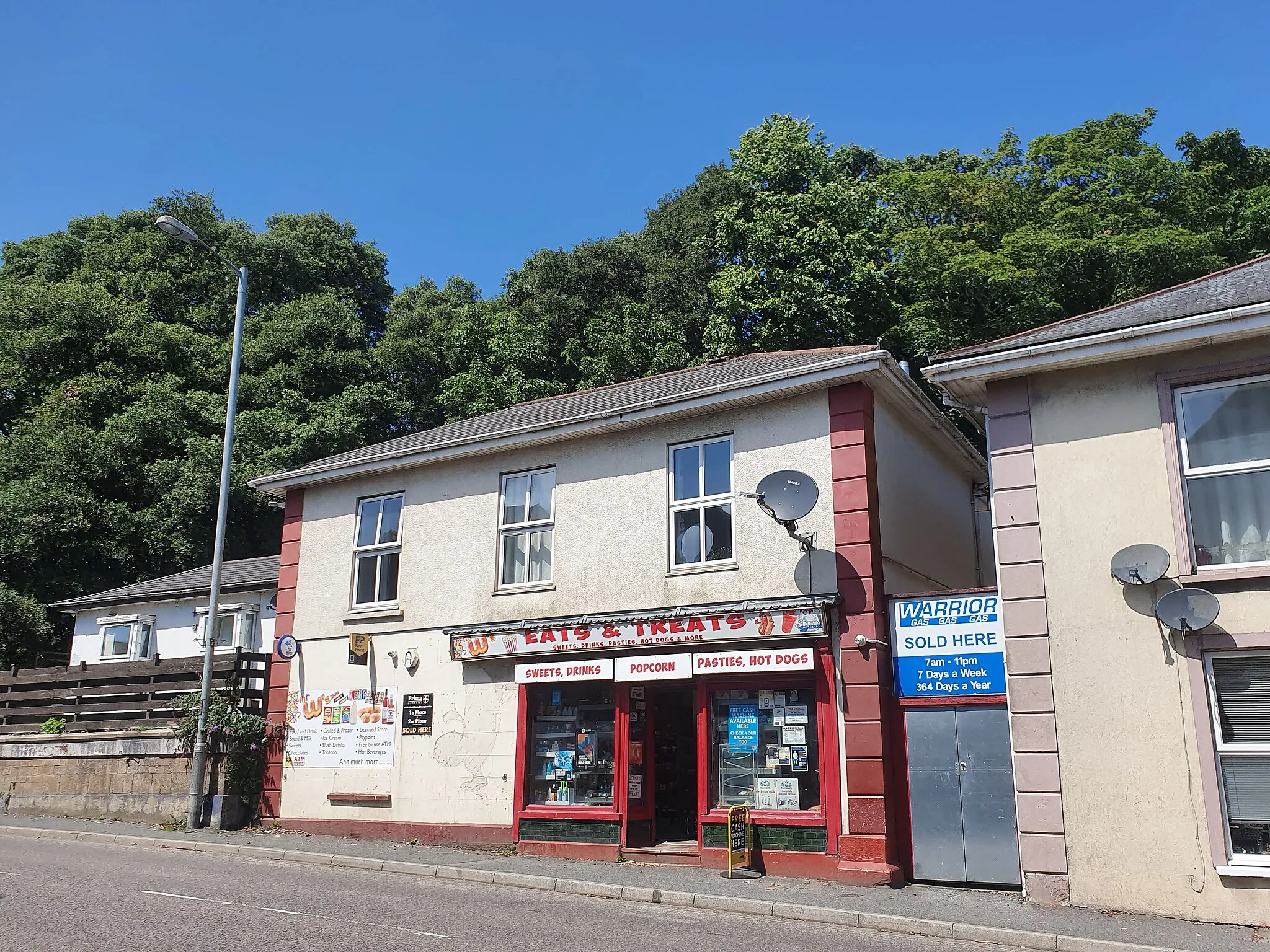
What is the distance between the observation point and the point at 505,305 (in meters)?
37.7

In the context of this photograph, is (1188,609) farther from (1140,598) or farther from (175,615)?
(175,615)

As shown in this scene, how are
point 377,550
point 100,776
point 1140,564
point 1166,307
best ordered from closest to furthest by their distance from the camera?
point 1140,564 < point 1166,307 < point 377,550 < point 100,776

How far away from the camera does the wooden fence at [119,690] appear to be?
18.4 m

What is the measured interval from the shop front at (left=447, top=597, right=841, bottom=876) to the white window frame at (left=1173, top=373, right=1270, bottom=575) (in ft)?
13.2

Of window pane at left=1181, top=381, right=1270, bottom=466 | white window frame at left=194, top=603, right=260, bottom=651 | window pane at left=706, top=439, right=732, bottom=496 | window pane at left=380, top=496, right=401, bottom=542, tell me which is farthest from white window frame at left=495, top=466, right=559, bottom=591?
white window frame at left=194, top=603, right=260, bottom=651

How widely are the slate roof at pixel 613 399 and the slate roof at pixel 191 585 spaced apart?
16.1ft

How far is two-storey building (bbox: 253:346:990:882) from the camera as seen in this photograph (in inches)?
499

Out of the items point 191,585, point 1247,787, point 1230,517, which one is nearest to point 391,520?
point 191,585

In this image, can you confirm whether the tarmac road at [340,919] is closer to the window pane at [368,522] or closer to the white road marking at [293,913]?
the white road marking at [293,913]

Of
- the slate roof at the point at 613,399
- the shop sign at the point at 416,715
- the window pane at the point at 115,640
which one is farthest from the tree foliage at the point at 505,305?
the shop sign at the point at 416,715

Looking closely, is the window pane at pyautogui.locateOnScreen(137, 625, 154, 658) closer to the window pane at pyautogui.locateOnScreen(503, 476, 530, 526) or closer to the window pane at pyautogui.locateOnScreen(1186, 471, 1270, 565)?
the window pane at pyautogui.locateOnScreen(503, 476, 530, 526)

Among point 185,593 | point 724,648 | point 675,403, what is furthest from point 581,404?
point 185,593

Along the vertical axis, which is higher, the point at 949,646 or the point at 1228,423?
the point at 1228,423

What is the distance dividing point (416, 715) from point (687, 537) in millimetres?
5276
